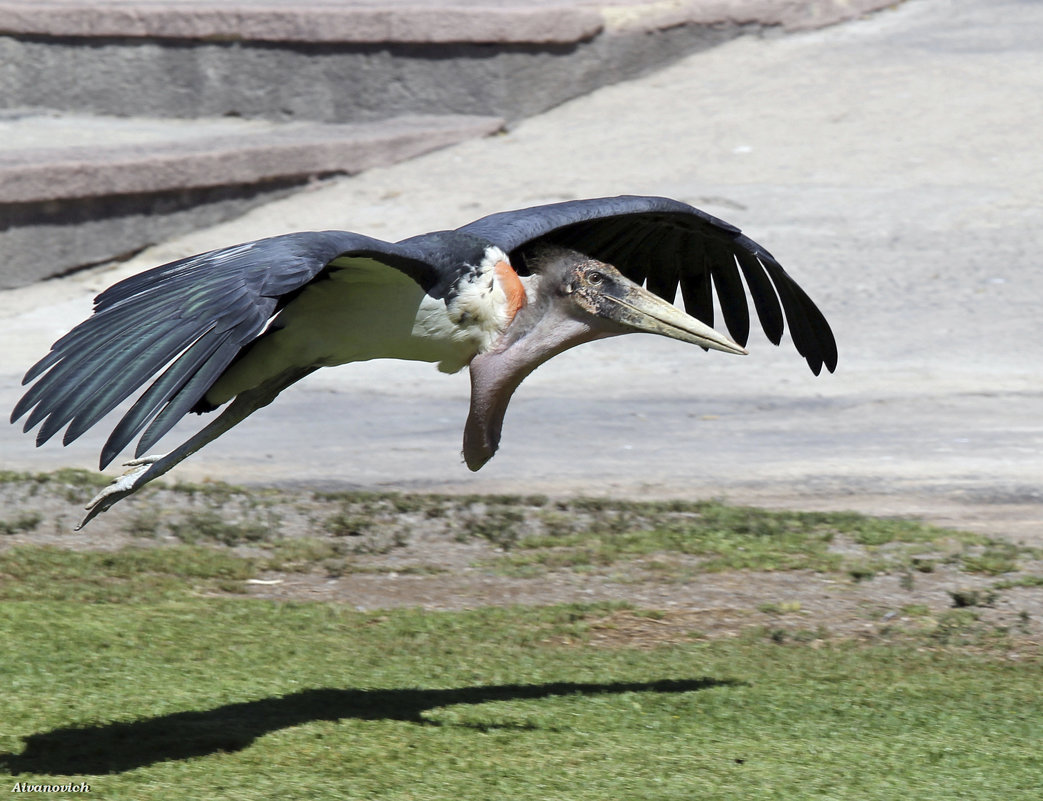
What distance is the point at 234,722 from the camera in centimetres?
398

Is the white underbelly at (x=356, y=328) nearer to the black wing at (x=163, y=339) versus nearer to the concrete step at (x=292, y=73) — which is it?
the black wing at (x=163, y=339)

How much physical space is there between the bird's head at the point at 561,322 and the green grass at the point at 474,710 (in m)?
0.77

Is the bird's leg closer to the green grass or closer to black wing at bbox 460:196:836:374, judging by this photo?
the green grass

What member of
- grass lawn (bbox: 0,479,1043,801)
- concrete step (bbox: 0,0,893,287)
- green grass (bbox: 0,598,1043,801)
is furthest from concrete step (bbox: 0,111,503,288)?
green grass (bbox: 0,598,1043,801)

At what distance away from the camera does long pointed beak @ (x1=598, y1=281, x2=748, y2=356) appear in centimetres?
404

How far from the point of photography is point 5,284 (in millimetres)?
10742

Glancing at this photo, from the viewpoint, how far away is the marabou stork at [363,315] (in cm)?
322

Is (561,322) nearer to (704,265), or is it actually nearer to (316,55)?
(704,265)

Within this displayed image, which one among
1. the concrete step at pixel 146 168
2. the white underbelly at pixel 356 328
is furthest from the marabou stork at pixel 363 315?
the concrete step at pixel 146 168

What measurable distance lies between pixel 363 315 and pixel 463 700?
3.45 ft

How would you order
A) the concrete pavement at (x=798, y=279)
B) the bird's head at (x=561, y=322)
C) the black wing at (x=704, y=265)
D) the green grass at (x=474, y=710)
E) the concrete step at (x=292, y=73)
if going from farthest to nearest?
the concrete step at (x=292, y=73), the concrete pavement at (x=798, y=279), the black wing at (x=704, y=265), the bird's head at (x=561, y=322), the green grass at (x=474, y=710)

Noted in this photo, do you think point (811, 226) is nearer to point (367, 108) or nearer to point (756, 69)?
point (756, 69)

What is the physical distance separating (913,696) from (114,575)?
2.60 meters

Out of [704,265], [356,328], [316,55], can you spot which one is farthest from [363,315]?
[316,55]
